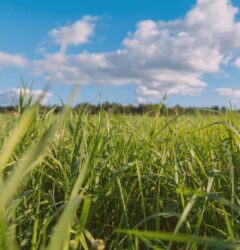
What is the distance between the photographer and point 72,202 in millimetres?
517

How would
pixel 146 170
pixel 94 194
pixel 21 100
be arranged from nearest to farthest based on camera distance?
pixel 94 194 < pixel 146 170 < pixel 21 100

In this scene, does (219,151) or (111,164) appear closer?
(111,164)

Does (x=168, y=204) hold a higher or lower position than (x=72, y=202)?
lower

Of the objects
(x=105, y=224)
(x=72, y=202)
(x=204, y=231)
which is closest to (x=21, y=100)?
(x=105, y=224)

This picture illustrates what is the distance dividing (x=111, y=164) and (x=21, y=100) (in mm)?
757

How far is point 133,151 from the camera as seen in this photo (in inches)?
69.7

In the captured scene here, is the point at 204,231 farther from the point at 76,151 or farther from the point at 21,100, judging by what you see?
the point at 21,100

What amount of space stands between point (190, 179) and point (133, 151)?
0.31 meters

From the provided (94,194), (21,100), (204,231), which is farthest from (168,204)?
(21,100)

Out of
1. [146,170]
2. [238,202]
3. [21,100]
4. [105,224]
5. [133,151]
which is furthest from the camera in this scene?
[21,100]

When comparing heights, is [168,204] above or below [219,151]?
below

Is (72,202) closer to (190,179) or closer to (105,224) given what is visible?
→ (105,224)

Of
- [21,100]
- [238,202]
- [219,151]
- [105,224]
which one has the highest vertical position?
[21,100]

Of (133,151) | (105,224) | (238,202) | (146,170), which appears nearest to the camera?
(238,202)
